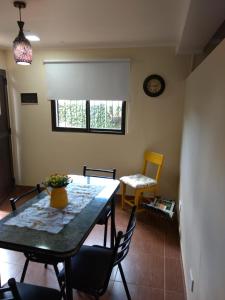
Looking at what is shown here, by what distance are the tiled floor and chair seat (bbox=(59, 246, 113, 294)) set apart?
1.40 ft

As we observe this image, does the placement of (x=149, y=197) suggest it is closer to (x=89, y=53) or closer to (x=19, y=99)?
(x=89, y=53)

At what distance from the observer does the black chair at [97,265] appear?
148 cm

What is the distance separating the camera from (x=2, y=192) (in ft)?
12.4

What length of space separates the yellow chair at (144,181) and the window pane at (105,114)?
0.71 meters

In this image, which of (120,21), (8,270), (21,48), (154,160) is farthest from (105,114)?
(8,270)

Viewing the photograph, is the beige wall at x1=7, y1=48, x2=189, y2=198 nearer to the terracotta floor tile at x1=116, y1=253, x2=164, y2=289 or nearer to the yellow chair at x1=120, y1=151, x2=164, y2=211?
the yellow chair at x1=120, y1=151, x2=164, y2=211

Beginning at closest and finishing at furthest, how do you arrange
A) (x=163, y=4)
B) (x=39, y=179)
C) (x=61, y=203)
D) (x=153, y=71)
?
(x=61, y=203)
(x=163, y=4)
(x=153, y=71)
(x=39, y=179)

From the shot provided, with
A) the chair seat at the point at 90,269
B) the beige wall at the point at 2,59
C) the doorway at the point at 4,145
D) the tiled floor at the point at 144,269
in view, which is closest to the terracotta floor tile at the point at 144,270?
the tiled floor at the point at 144,269

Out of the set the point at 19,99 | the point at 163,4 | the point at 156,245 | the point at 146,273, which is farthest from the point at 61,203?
the point at 19,99

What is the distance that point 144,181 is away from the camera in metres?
3.30

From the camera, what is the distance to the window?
3.69 meters

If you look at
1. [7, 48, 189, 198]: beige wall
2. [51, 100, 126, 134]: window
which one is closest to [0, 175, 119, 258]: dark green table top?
[7, 48, 189, 198]: beige wall

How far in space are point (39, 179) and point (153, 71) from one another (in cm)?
263

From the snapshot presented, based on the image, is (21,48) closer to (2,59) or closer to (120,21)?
(120,21)
